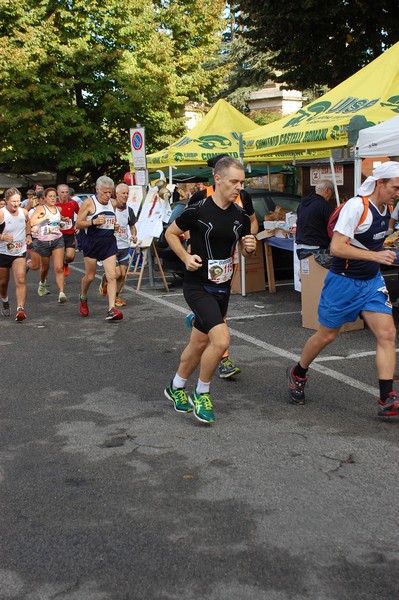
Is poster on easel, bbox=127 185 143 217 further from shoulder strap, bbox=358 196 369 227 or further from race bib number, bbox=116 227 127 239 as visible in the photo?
shoulder strap, bbox=358 196 369 227

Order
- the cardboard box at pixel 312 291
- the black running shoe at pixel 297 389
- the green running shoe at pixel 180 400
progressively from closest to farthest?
1. the green running shoe at pixel 180 400
2. the black running shoe at pixel 297 389
3. the cardboard box at pixel 312 291

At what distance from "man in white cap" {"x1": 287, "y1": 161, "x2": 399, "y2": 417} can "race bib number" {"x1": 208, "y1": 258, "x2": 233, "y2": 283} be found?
78 cm

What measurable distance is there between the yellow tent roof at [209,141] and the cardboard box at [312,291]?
240 inches

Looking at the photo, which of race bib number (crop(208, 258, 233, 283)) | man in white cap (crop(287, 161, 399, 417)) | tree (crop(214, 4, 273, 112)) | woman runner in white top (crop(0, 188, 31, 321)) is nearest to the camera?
man in white cap (crop(287, 161, 399, 417))

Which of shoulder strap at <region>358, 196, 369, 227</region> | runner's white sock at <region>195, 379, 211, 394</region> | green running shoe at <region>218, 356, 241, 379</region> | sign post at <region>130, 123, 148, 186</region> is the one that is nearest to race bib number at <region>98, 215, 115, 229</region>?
green running shoe at <region>218, 356, 241, 379</region>

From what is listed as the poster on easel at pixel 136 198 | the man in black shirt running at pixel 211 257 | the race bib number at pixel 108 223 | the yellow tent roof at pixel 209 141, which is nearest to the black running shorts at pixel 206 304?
the man in black shirt running at pixel 211 257

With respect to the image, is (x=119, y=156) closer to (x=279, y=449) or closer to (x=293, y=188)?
(x=293, y=188)

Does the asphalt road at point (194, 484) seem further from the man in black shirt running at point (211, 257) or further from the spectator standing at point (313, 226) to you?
the spectator standing at point (313, 226)

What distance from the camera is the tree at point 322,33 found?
17125 mm

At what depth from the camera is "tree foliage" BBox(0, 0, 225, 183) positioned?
107ft

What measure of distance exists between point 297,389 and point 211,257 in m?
1.33

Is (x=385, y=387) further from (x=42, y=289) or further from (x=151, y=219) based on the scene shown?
(x=42, y=289)

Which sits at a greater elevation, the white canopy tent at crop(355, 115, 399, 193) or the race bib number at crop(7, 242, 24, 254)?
the white canopy tent at crop(355, 115, 399, 193)

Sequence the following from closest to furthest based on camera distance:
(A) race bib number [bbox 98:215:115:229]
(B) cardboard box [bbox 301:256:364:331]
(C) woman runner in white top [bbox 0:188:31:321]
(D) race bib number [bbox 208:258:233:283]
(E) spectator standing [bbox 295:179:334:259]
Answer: (D) race bib number [bbox 208:258:233:283], (B) cardboard box [bbox 301:256:364:331], (E) spectator standing [bbox 295:179:334:259], (A) race bib number [bbox 98:215:115:229], (C) woman runner in white top [bbox 0:188:31:321]
